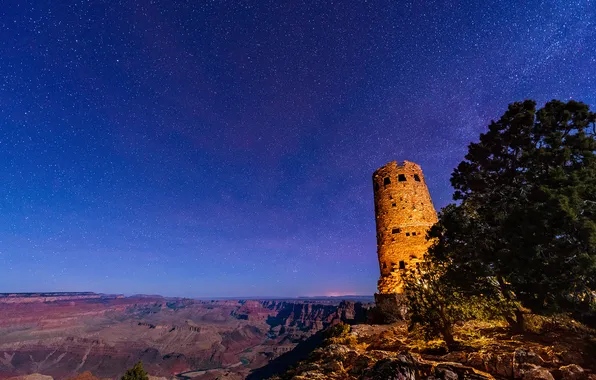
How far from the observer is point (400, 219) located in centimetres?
2517

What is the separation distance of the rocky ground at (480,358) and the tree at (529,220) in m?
1.46

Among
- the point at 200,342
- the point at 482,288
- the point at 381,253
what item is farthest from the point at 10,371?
the point at 482,288

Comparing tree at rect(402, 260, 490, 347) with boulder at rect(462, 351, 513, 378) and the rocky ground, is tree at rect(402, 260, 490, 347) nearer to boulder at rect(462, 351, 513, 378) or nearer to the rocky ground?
the rocky ground

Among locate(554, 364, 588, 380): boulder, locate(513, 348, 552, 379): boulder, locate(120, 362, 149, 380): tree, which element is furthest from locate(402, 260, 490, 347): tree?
locate(120, 362, 149, 380): tree

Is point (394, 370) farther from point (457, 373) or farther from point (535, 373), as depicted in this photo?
point (535, 373)

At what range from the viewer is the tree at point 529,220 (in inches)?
426

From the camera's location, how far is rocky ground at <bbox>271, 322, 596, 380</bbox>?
7852 millimetres

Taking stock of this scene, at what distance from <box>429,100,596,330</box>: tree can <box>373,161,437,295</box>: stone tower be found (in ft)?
22.0

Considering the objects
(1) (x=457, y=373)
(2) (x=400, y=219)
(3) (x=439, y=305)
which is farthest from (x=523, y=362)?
(2) (x=400, y=219)

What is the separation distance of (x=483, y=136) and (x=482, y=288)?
11.5 meters

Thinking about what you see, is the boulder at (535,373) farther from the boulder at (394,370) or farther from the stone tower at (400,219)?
the stone tower at (400,219)

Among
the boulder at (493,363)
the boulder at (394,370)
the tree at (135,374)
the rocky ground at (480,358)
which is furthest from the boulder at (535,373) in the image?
the tree at (135,374)

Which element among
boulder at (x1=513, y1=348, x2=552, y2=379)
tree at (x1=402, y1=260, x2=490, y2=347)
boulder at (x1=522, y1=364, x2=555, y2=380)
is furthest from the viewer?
tree at (x1=402, y1=260, x2=490, y2=347)

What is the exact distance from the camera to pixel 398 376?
7609 millimetres
